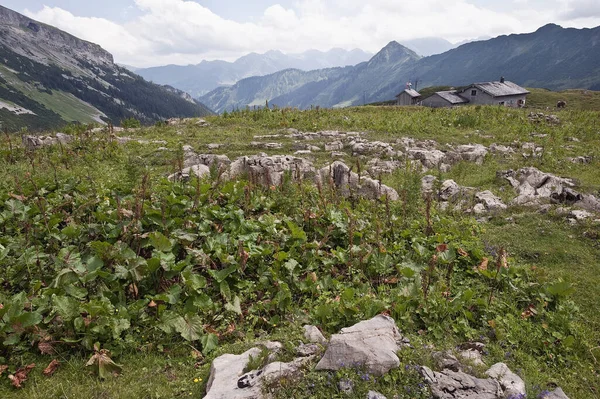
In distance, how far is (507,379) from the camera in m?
4.40

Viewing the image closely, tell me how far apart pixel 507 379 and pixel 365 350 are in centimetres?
181

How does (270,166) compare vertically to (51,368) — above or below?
above

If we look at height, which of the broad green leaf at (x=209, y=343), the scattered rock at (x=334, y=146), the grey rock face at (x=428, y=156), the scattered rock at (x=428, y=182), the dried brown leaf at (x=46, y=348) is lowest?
the broad green leaf at (x=209, y=343)

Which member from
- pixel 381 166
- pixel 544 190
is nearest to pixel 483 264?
pixel 544 190

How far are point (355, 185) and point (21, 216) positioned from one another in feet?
30.4

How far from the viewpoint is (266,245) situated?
7500mm

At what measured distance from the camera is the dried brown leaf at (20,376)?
454 cm

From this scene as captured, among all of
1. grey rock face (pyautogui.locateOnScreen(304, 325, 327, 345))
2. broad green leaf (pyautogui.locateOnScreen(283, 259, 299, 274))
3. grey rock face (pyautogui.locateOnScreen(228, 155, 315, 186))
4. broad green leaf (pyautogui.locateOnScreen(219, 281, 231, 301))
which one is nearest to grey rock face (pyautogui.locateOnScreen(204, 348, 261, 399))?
grey rock face (pyautogui.locateOnScreen(304, 325, 327, 345))

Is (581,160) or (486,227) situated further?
(581,160)

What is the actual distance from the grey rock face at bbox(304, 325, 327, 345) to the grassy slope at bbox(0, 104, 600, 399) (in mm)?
1519

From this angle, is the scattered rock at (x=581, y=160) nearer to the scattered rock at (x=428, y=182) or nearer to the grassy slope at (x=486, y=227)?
the grassy slope at (x=486, y=227)

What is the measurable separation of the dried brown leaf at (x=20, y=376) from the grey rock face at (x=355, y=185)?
7.82m

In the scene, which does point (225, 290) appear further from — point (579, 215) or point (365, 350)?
point (579, 215)

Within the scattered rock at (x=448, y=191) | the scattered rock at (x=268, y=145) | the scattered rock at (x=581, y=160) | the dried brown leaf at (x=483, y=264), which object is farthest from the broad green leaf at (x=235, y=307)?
the scattered rock at (x=581, y=160)
